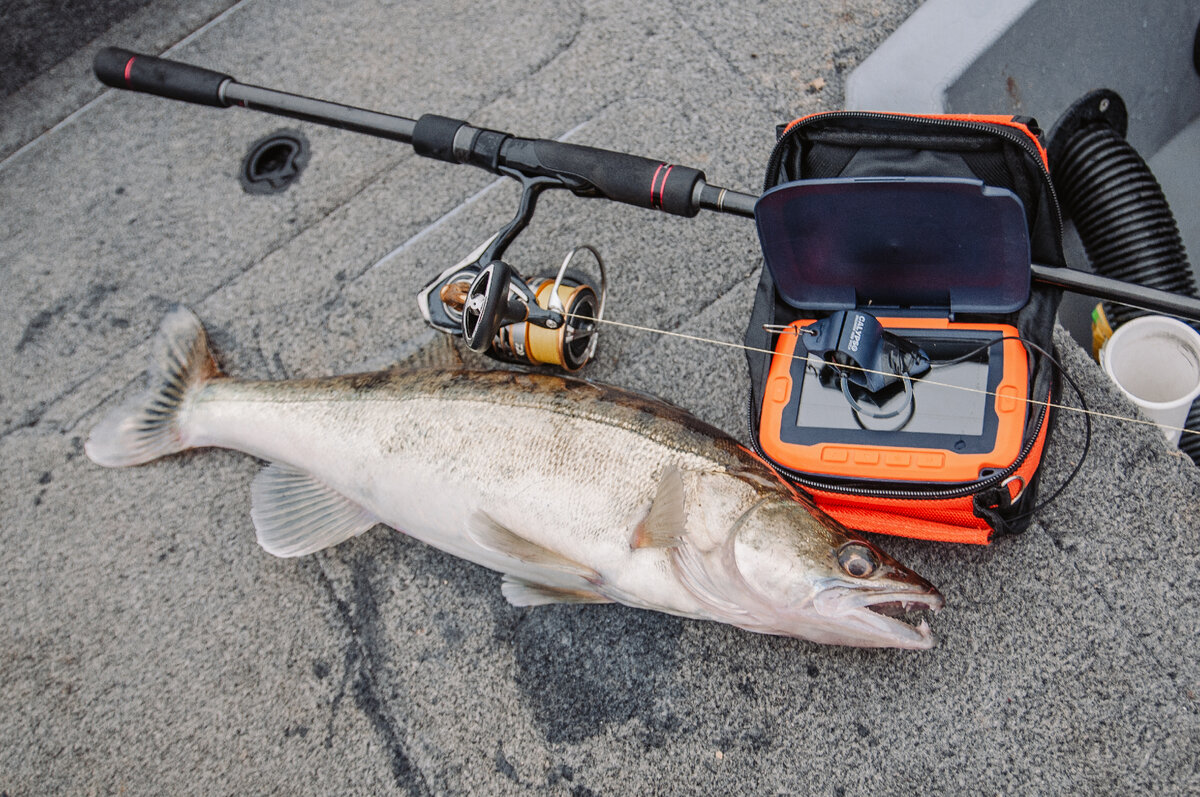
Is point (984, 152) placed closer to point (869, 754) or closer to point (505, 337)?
point (505, 337)

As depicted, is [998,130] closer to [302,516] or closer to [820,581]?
[820,581]

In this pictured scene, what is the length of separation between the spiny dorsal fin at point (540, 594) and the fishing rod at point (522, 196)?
1.84 feet

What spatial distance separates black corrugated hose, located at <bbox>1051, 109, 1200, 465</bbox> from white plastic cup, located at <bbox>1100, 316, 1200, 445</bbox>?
10cm

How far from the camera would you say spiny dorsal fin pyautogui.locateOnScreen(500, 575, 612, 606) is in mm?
1930

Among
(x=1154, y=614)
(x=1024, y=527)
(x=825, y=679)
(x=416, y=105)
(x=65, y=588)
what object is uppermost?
(x=416, y=105)

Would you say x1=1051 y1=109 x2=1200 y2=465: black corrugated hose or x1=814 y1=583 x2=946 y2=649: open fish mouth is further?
x1=1051 y1=109 x2=1200 y2=465: black corrugated hose

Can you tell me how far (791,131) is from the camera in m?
1.85

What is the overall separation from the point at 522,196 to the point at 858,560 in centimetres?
105

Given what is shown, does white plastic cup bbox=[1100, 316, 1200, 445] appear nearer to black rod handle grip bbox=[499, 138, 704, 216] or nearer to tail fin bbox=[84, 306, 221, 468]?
black rod handle grip bbox=[499, 138, 704, 216]

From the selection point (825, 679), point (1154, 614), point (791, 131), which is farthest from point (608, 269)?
point (1154, 614)

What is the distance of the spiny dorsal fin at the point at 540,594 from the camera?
1930 millimetres

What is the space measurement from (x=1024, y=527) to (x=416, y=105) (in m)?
2.31

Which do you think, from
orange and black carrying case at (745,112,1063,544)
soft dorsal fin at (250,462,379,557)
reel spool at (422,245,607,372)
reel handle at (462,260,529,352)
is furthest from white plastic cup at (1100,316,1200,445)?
soft dorsal fin at (250,462,379,557)

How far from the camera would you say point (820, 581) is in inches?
63.7
